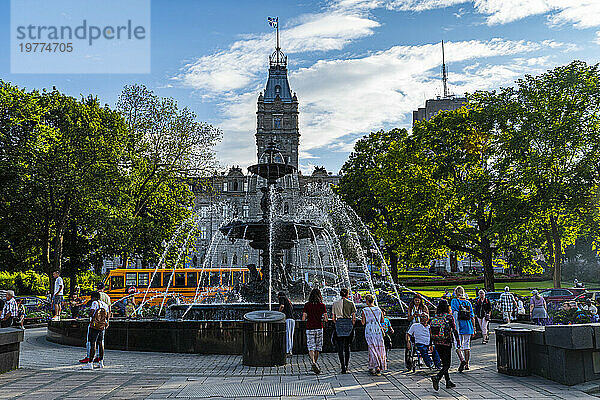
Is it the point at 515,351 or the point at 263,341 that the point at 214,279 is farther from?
the point at 515,351

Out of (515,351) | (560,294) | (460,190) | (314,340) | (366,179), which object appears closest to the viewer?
(515,351)

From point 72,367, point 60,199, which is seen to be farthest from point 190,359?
point 60,199

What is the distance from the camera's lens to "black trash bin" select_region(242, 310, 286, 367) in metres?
10.8

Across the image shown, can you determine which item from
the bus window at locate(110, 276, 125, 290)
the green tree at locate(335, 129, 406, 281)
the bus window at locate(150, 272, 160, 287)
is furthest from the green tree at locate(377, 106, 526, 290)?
the bus window at locate(110, 276, 125, 290)

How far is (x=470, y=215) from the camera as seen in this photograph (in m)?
31.2

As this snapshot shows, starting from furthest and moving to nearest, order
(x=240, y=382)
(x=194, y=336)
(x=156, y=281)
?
(x=156, y=281), (x=194, y=336), (x=240, y=382)

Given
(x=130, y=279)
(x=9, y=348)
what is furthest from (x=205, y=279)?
(x=9, y=348)

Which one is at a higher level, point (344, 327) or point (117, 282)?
point (344, 327)

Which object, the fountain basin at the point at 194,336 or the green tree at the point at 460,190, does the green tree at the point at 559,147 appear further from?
the fountain basin at the point at 194,336

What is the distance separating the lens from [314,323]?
1052cm

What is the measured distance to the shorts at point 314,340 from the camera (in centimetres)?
1031

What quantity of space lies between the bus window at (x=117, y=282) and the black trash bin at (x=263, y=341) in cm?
2474

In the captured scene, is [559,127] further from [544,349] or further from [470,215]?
[544,349]

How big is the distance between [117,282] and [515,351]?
28.3 metres
